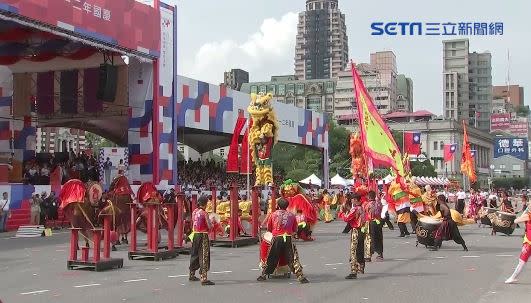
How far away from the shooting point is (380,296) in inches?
408

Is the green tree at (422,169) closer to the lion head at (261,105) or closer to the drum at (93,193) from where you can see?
the lion head at (261,105)

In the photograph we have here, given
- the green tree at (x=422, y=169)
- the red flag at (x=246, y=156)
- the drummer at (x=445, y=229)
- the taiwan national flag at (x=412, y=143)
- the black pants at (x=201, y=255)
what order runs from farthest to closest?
the green tree at (x=422, y=169), the taiwan national flag at (x=412, y=143), the red flag at (x=246, y=156), the drummer at (x=445, y=229), the black pants at (x=201, y=255)

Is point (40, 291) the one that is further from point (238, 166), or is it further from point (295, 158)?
point (295, 158)

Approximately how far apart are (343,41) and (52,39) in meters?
176

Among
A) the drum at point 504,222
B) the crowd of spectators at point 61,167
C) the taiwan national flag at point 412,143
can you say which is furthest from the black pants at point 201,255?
the taiwan national flag at point 412,143

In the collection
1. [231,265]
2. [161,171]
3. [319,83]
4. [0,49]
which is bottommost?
[231,265]

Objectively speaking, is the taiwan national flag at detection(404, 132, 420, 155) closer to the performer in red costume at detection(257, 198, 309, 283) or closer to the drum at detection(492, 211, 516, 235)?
the drum at detection(492, 211, 516, 235)

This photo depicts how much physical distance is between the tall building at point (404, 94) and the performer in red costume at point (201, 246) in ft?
500

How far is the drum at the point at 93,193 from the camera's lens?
49.2ft

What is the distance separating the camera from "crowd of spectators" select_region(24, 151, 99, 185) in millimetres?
29688

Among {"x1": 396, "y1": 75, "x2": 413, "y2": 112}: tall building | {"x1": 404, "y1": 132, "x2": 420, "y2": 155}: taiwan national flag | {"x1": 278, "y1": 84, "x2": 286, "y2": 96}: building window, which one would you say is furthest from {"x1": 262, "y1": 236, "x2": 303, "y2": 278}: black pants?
{"x1": 278, "y1": 84, "x2": 286, "y2": 96}: building window

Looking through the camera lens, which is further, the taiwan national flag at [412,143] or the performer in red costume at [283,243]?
the taiwan national flag at [412,143]

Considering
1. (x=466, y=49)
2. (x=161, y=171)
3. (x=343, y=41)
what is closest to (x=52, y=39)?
(x=161, y=171)

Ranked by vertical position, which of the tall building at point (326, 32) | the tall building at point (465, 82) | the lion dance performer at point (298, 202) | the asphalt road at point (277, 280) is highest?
the tall building at point (326, 32)
